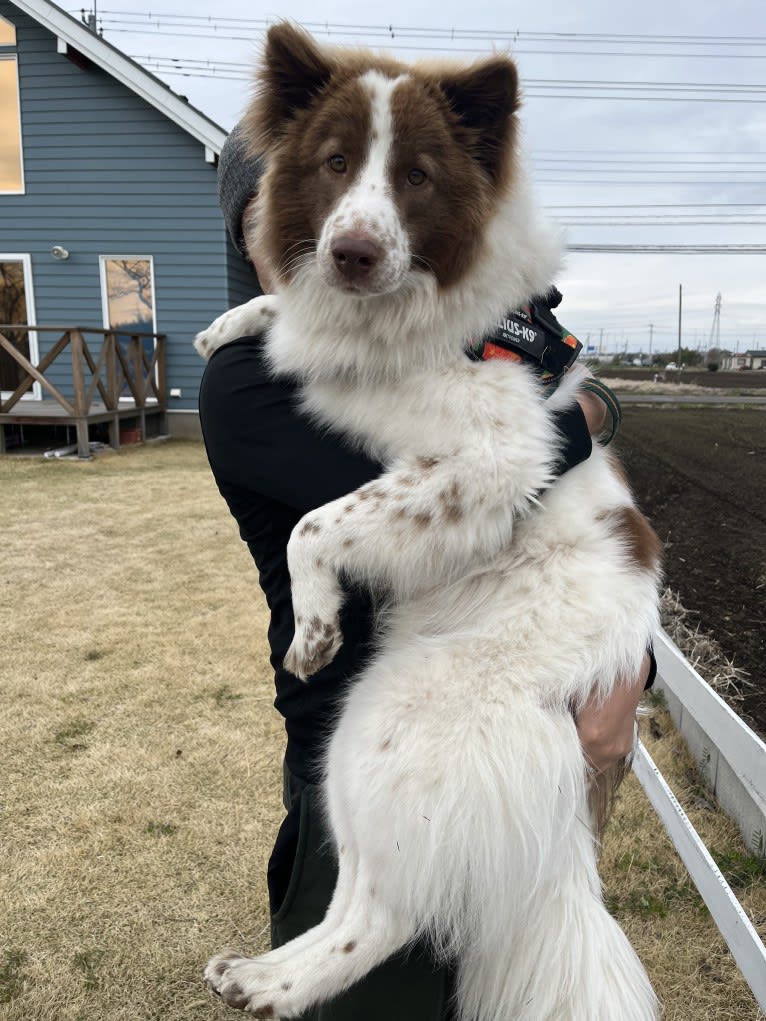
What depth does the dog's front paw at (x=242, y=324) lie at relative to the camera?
217cm

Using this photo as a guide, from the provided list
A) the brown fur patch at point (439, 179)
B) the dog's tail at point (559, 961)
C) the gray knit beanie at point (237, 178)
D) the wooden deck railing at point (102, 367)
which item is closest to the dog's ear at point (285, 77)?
the gray knit beanie at point (237, 178)

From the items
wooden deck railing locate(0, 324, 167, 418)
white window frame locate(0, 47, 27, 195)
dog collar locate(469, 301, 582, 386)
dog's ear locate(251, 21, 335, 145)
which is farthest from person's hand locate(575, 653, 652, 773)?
white window frame locate(0, 47, 27, 195)

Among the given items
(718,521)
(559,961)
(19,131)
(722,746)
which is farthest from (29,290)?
(559,961)

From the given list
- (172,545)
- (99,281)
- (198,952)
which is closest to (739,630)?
(198,952)

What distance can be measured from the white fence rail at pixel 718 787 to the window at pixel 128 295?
40.1ft

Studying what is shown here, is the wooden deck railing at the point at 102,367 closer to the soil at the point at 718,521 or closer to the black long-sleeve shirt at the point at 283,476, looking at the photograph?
the soil at the point at 718,521

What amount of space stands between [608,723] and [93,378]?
11.6 metres

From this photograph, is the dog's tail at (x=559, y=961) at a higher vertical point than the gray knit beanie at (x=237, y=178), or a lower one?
lower

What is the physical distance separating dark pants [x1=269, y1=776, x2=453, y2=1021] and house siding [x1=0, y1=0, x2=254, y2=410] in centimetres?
1288

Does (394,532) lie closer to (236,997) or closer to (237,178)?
(236,997)

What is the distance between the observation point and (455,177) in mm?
1846

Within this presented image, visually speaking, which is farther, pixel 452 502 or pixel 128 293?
pixel 128 293

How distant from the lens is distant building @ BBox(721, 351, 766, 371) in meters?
16.3

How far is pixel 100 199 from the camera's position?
13422 mm
